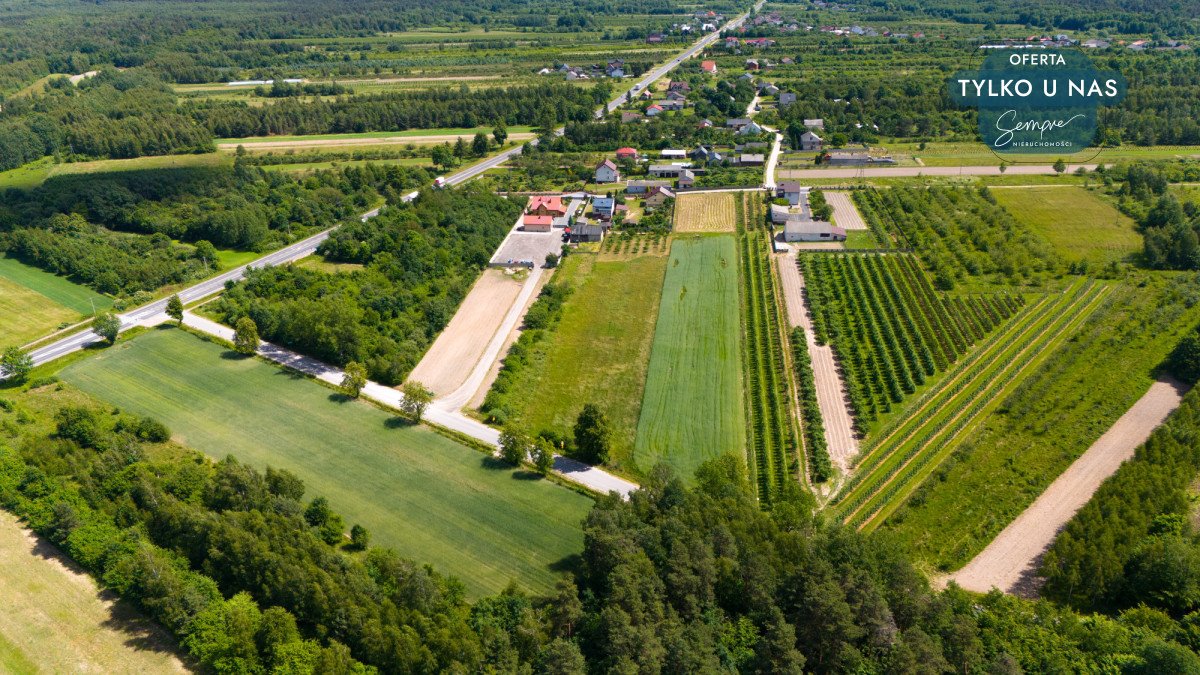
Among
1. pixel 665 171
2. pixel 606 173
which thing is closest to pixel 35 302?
pixel 606 173

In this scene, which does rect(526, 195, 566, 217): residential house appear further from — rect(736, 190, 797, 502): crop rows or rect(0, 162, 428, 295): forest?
rect(736, 190, 797, 502): crop rows

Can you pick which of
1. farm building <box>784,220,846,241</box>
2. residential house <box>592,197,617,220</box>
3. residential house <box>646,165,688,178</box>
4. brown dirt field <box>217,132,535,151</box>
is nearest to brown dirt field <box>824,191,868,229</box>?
farm building <box>784,220,846,241</box>

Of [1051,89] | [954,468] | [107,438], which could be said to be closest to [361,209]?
[107,438]

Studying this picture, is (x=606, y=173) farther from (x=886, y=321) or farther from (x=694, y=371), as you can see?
(x=694, y=371)

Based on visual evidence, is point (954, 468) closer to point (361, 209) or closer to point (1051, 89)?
point (361, 209)

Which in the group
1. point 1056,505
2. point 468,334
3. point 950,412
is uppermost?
point 468,334
